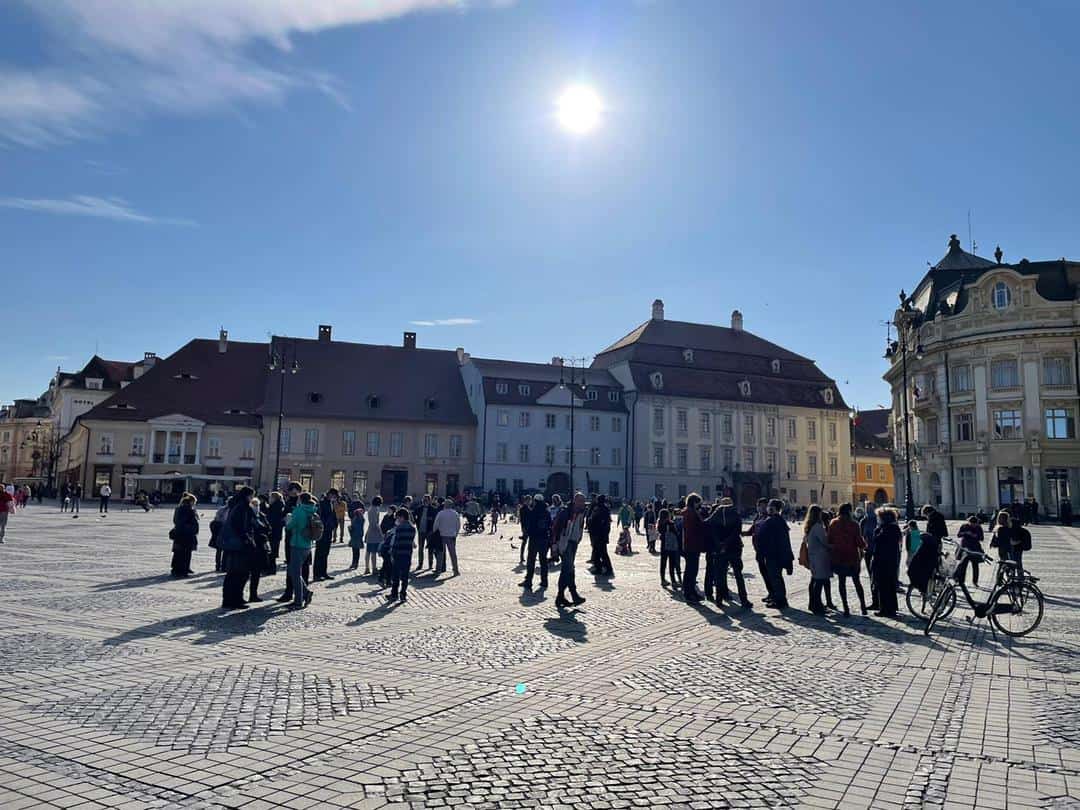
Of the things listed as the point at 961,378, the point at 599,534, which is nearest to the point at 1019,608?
the point at 599,534

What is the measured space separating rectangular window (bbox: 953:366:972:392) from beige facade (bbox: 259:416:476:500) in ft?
117

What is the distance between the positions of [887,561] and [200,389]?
194 feet

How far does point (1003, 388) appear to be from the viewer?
168 feet

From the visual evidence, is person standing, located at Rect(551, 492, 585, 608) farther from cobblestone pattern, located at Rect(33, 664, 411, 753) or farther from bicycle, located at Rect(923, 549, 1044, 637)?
cobblestone pattern, located at Rect(33, 664, 411, 753)

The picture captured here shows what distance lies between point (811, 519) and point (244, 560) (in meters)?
9.08

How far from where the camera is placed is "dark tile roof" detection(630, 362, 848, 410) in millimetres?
68125

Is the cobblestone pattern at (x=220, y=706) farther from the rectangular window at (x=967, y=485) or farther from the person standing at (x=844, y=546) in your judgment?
the rectangular window at (x=967, y=485)

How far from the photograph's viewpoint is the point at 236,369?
6500cm

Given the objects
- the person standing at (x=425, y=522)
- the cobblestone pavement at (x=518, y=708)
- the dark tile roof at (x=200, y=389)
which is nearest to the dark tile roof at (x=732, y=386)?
the dark tile roof at (x=200, y=389)

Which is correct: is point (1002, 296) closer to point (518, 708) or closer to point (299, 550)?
point (299, 550)

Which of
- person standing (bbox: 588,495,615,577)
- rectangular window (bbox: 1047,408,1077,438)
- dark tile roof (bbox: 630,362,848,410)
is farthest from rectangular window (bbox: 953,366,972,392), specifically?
person standing (bbox: 588,495,615,577)

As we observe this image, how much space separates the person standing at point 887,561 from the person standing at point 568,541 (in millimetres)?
4832

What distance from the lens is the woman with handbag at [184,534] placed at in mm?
15808

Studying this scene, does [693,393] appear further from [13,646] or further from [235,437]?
[13,646]
